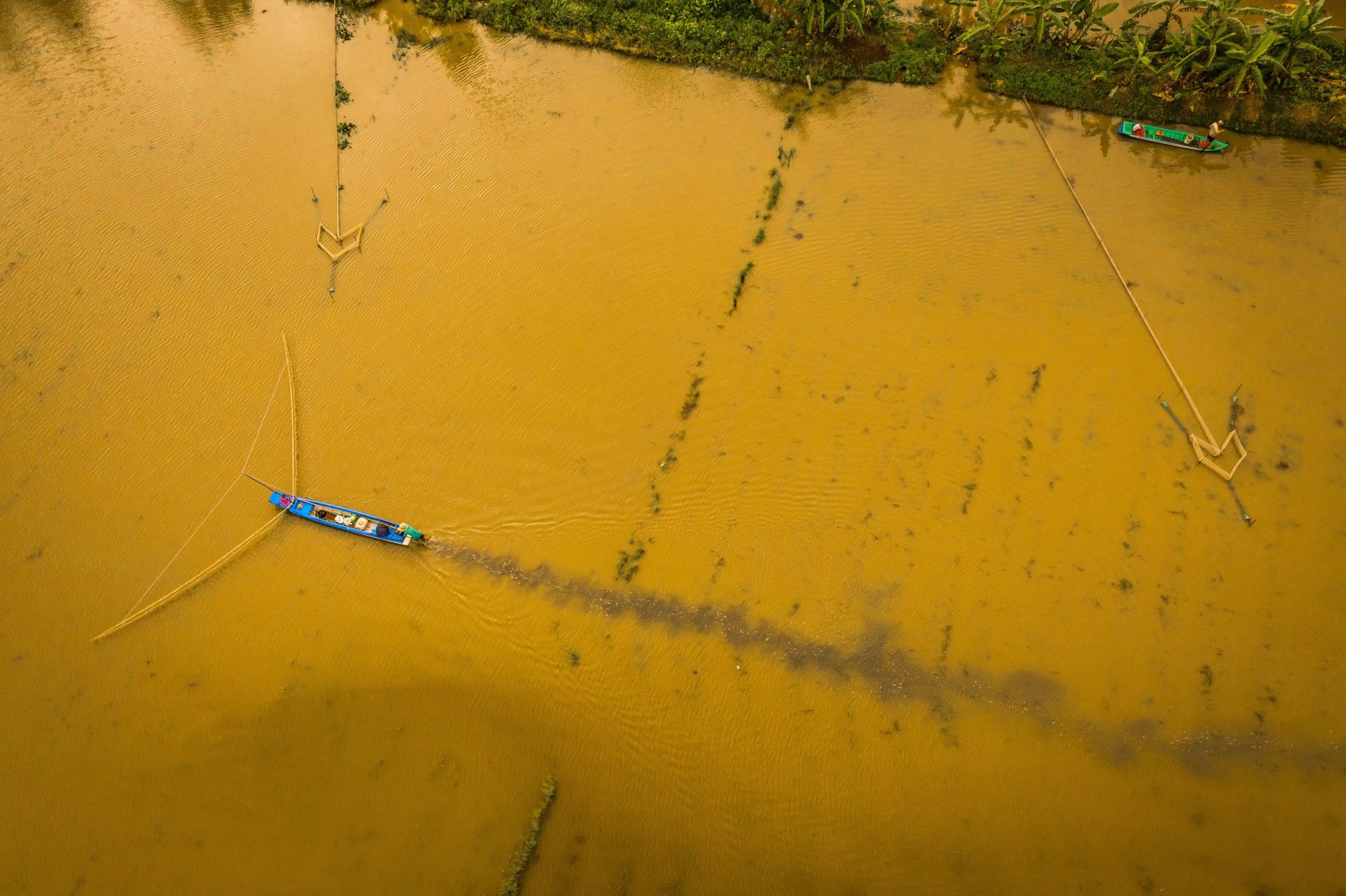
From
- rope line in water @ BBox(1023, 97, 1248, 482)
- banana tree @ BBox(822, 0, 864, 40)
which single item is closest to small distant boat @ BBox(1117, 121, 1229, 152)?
rope line in water @ BBox(1023, 97, 1248, 482)

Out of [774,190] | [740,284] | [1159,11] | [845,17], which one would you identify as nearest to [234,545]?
[740,284]

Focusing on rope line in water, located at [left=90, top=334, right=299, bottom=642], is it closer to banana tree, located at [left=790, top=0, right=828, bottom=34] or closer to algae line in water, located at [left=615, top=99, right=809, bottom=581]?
algae line in water, located at [left=615, top=99, right=809, bottom=581]

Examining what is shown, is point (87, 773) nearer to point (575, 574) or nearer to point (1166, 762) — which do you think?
point (575, 574)

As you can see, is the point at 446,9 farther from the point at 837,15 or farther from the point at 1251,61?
the point at 1251,61

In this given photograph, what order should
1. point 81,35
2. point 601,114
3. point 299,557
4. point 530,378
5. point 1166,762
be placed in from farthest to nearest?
point 81,35 < point 601,114 < point 530,378 < point 299,557 < point 1166,762

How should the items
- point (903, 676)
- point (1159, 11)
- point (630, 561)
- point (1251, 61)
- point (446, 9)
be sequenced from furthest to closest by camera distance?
1. point (446, 9)
2. point (1159, 11)
3. point (1251, 61)
4. point (630, 561)
5. point (903, 676)

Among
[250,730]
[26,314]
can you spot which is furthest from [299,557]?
Result: [26,314]
